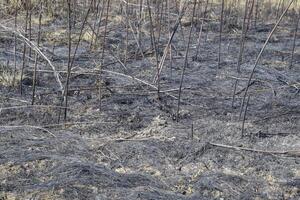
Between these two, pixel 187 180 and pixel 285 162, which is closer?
pixel 187 180

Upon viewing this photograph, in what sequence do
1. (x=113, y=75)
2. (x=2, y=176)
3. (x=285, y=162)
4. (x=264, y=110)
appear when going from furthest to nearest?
(x=113, y=75) → (x=264, y=110) → (x=285, y=162) → (x=2, y=176)

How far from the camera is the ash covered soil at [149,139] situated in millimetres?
2119

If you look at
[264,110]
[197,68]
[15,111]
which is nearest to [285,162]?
[264,110]

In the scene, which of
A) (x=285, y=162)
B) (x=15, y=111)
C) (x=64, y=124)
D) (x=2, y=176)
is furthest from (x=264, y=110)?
(x=2, y=176)

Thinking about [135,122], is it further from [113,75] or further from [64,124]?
[113,75]

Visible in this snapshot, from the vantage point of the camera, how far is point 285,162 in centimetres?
240

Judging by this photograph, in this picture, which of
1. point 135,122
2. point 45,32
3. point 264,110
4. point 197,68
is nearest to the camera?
point 135,122

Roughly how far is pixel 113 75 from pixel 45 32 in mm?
1743

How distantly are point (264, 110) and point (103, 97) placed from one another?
984 millimetres

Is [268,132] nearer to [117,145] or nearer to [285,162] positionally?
[285,162]

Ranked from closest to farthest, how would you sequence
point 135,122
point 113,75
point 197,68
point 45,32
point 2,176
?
1. point 2,176
2. point 135,122
3. point 113,75
4. point 197,68
5. point 45,32

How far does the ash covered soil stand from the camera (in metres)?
2.12

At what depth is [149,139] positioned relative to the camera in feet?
8.51

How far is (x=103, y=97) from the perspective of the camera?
3.22m
